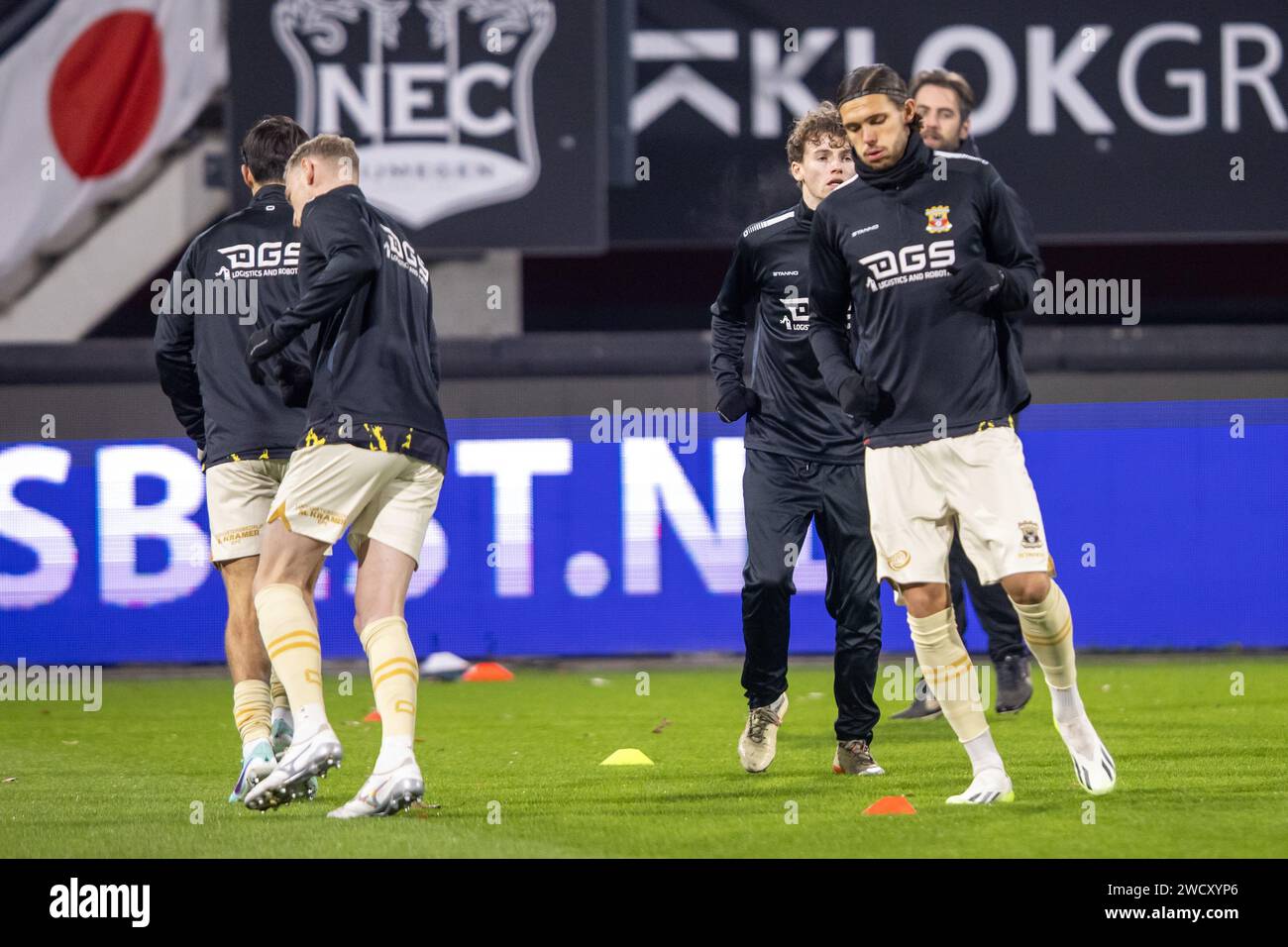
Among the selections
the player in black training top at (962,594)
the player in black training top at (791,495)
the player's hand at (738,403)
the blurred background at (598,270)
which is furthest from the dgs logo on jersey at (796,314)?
the blurred background at (598,270)

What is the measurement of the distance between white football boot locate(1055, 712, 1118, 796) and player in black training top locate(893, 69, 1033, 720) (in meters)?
2.22

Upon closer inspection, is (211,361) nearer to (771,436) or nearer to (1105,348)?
(771,436)

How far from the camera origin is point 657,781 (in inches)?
250

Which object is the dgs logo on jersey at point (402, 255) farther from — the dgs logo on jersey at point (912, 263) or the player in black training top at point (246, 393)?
the dgs logo on jersey at point (912, 263)

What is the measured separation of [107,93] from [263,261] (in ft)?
24.5

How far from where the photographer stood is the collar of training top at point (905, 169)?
18.3 feet

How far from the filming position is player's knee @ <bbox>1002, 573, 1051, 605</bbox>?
5.46m

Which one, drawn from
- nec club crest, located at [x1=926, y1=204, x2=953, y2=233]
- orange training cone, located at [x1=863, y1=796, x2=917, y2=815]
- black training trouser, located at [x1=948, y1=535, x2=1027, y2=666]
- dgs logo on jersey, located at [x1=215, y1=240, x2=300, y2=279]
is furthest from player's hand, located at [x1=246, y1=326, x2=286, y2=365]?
black training trouser, located at [x1=948, y1=535, x2=1027, y2=666]

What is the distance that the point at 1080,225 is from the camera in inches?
482

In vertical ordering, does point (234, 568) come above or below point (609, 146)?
below

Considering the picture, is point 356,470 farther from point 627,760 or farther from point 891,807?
point 627,760

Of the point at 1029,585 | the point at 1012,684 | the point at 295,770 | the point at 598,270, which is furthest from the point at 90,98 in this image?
the point at 1029,585
